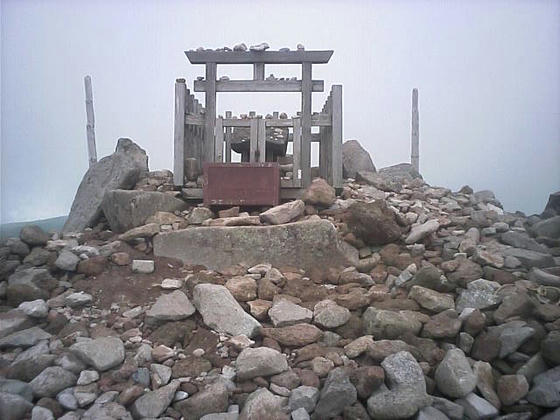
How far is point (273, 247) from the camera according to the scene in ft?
19.2

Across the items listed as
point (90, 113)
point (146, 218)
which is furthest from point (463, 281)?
point (90, 113)

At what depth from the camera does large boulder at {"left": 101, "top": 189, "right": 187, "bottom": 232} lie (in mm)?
6871

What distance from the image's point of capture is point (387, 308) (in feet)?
15.5

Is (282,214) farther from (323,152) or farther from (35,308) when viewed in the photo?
(35,308)

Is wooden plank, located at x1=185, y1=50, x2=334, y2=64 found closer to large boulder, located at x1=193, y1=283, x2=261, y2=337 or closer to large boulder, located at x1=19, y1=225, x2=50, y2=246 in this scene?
large boulder, located at x1=19, y1=225, x2=50, y2=246

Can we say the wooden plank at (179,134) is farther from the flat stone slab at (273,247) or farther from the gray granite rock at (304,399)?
the gray granite rock at (304,399)

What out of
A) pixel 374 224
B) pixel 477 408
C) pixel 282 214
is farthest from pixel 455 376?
pixel 282 214

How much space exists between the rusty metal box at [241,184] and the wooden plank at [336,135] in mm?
1113

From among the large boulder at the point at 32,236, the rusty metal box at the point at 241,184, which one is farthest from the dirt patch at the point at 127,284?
the rusty metal box at the point at 241,184

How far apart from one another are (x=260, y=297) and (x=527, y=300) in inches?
106

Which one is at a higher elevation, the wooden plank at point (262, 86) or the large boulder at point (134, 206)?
the wooden plank at point (262, 86)

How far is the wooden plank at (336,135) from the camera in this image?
24.6ft

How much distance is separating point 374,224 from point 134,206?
3.53m

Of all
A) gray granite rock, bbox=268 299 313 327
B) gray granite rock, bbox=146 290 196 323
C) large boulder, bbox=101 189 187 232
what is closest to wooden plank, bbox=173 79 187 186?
large boulder, bbox=101 189 187 232
